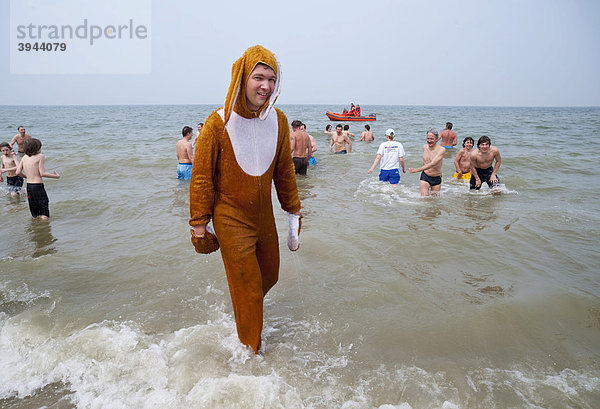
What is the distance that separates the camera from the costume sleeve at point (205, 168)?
7.38ft

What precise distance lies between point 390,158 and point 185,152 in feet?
16.8

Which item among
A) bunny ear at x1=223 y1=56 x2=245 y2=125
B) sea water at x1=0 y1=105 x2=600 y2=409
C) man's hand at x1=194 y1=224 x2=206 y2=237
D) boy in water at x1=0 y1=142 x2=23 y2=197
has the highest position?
bunny ear at x1=223 y1=56 x2=245 y2=125

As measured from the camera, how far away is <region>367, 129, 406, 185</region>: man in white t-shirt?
8.55 metres

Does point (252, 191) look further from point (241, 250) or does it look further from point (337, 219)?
point (337, 219)

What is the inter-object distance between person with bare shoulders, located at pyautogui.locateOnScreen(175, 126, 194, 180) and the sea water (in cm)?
269

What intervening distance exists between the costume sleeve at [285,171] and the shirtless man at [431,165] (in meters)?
5.01

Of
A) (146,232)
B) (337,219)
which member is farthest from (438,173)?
(146,232)

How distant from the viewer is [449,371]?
2701 millimetres

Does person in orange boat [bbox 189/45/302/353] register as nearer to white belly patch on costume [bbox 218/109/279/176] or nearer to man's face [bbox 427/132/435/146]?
white belly patch on costume [bbox 218/109/279/176]

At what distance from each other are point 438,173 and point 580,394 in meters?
5.79

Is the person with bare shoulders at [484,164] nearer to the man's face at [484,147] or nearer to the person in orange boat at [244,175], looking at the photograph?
the man's face at [484,147]

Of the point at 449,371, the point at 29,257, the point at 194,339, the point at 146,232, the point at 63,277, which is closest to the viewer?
the point at 449,371

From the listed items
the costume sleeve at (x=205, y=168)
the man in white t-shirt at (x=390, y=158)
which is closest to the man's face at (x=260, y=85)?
the costume sleeve at (x=205, y=168)

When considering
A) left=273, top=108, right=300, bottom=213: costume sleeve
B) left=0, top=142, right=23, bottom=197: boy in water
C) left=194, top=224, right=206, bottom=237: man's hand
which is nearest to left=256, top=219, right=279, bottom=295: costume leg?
left=273, top=108, right=300, bottom=213: costume sleeve
